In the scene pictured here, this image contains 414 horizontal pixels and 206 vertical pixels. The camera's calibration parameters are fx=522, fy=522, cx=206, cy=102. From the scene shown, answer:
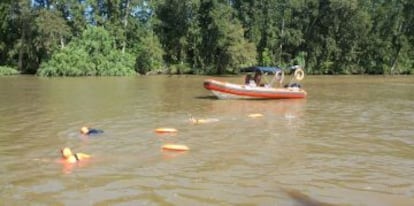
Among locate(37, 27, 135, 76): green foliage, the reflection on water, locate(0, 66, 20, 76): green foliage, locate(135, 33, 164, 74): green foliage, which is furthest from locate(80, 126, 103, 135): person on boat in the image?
locate(135, 33, 164, 74): green foliage

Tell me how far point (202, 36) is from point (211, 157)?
43.5 meters

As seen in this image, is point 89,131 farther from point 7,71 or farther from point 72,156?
point 7,71

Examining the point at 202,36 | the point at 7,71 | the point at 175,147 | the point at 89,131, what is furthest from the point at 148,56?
the point at 175,147

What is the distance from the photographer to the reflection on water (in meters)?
7.77

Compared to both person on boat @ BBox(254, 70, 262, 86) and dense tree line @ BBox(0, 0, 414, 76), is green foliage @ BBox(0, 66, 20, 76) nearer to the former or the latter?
dense tree line @ BBox(0, 0, 414, 76)

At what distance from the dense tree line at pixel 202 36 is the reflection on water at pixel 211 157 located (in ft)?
96.1

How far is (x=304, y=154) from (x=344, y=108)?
9.31 meters

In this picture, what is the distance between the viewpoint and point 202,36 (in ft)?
174

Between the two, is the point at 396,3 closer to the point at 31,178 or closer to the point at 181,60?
the point at 181,60

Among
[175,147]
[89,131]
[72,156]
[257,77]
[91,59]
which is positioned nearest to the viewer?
[72,156]

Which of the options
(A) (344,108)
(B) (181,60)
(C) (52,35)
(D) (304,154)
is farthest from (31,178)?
(B) (181,60)

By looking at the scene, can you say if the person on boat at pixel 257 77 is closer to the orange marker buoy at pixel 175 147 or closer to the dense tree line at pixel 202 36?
the orange marker buoy at pixel 175 147

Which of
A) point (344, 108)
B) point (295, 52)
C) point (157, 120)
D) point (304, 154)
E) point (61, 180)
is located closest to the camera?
point (61, 180)

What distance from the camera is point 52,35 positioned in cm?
4638
